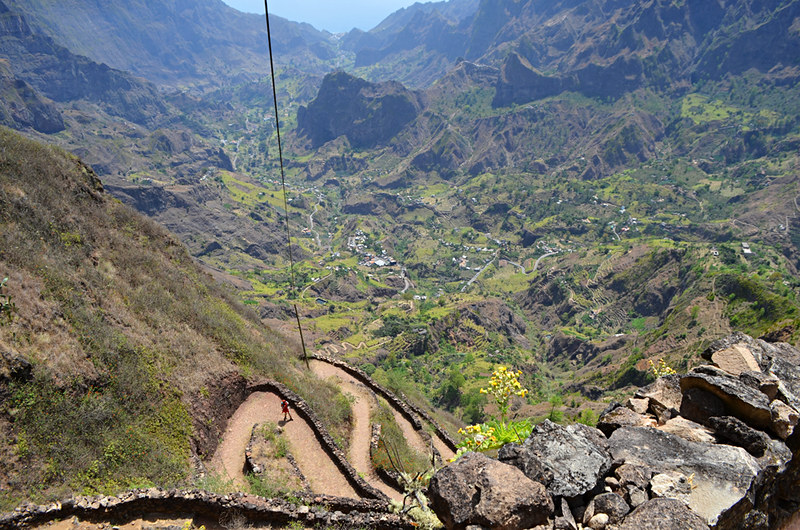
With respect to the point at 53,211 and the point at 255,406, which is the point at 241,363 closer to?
the point at 255,406

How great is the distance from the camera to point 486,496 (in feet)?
19.2

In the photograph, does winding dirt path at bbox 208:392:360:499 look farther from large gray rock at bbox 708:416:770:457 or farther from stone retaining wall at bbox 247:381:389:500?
large gray rock at bbox 708:416:770:457

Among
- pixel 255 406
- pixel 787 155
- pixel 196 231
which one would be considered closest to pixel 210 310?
pixel 255 406

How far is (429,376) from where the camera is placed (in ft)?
281

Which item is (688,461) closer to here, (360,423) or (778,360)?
(778,360)

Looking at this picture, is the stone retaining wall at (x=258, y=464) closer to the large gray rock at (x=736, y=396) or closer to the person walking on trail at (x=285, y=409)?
the person walking on trail at (x=285, y=409)

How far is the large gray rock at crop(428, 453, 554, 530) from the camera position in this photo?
5.65 metres

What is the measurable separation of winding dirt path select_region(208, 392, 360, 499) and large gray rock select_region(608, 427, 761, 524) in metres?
16.2

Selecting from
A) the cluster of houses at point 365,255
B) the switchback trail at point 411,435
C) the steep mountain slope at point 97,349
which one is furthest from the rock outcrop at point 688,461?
the cluster of houses at point 365,255

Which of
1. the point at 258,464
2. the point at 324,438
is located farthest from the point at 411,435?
the point at 258,464

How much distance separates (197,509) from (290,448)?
8.32 metres

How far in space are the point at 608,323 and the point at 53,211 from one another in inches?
4867

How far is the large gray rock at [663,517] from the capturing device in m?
4.97

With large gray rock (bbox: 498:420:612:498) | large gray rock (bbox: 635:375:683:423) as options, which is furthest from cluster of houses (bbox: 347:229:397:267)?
large gray rock (bbox: 498:420:612:498)
